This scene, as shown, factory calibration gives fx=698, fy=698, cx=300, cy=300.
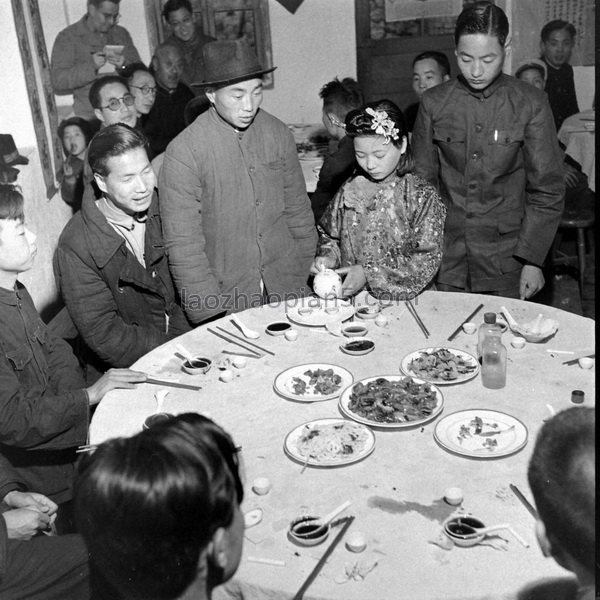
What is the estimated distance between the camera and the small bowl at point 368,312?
2.62 m

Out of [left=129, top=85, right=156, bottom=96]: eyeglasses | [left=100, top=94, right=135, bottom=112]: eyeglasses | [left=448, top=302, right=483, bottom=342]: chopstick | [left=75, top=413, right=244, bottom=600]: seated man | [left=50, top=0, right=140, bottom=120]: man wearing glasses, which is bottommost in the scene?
[left=448, top=302, right=483, bottom=342]: chopstick

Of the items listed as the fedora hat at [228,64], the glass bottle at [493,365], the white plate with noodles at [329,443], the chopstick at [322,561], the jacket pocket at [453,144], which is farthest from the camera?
the jacket pocket at [453,144]

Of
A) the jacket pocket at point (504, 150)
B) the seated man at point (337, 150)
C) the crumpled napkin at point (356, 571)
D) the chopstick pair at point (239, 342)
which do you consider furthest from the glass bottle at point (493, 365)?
the seated man at point (337, 150)

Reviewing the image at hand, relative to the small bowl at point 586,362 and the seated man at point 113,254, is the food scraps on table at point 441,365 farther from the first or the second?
the seated man at point 113,254

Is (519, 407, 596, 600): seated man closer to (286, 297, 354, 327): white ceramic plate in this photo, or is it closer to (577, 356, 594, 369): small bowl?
(577, 356, 594, 369): small bowl

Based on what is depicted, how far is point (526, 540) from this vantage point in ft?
4.86

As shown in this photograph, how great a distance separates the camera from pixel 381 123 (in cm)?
266

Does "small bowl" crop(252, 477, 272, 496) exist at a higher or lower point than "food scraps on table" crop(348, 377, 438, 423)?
lower

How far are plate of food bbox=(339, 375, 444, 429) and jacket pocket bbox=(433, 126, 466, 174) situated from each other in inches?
54.5

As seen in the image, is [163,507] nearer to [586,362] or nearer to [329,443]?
[329,443]

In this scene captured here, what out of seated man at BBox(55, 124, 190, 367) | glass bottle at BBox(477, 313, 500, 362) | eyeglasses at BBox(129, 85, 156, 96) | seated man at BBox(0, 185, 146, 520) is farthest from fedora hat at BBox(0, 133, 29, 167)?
glass bottle at BBox(477, 313, 500, 362)

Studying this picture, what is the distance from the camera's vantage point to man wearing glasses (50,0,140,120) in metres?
5.23

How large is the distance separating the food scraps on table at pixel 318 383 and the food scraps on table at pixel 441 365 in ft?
0.81

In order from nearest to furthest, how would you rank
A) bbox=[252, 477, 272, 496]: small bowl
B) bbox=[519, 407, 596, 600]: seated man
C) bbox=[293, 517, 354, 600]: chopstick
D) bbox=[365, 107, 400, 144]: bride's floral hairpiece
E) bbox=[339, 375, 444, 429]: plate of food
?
Answer: bbox=[519, 407, 596, 600]: seated man
bbox=[293, 517, 354, 600]: chopstick
bbox=[252, 477, 272, 496]: small bowl
bbox=[339, 375, 444, 429]: plate of food
bbox=[365, 107, 400, 144]: bride's floral hairpiece
